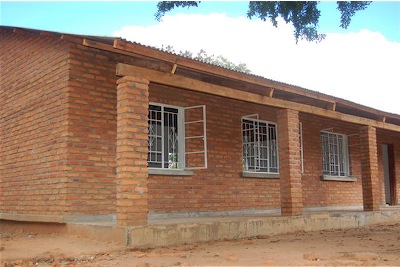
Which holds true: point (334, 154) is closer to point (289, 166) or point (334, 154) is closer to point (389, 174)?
point (389, 174)

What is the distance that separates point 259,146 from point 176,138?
257cm

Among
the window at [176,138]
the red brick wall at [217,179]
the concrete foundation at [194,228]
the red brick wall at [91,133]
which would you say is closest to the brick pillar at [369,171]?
the concrete foundation at [194,228]

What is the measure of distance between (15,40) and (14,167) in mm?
2789

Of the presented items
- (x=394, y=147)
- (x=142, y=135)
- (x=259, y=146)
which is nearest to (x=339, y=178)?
(x=259, y=146)

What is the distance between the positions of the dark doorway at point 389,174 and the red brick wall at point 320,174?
2547 mm

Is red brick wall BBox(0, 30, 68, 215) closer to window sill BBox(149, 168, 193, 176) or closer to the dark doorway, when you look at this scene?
window sill BBox(149, 168, 193, 176)

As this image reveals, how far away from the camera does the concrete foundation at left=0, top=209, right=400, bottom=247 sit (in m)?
6.25

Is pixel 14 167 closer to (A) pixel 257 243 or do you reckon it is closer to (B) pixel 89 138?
(B) pixel 89 138

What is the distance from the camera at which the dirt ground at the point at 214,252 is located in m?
5.32

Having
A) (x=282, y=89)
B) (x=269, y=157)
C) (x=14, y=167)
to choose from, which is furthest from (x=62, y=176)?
(x=269, y=157)

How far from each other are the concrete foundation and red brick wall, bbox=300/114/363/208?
2.12m

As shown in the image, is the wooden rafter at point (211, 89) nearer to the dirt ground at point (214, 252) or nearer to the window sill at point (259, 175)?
the window sill at point (259, 175)

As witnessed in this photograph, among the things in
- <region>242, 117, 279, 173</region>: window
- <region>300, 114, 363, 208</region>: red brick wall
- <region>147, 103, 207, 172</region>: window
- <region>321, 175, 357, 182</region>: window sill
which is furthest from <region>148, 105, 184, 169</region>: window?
<region>321, 175, 357, 182</region>: window sill

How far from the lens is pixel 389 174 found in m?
16.2
